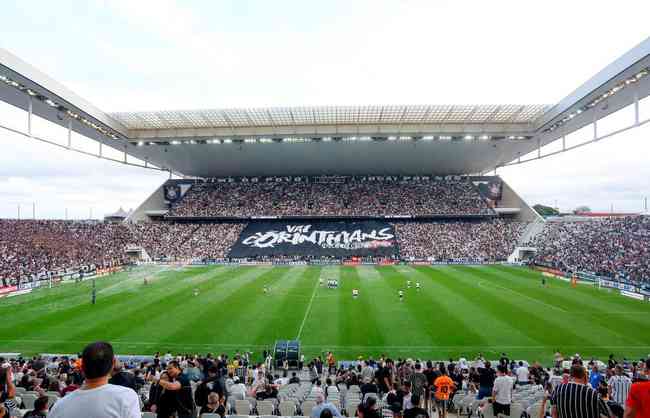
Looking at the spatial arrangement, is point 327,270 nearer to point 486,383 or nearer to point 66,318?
point 66,318

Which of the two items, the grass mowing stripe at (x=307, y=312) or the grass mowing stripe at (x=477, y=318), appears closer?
the grass mowing stripe at (x=477, y=318)

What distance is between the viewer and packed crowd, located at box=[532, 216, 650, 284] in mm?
37375

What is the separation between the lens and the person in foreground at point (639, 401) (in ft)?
14.3

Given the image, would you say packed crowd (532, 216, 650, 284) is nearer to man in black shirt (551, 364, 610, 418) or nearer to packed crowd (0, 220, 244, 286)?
man in black shirt (551, 364, 610, 418)

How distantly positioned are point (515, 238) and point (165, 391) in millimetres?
59249

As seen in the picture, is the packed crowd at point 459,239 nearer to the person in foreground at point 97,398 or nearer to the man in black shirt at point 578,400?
the man in black shirt at point 578,400

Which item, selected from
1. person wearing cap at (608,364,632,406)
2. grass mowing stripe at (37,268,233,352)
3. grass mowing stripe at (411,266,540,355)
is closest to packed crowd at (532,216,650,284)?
grass mowing stripe at (411,266,540,355)

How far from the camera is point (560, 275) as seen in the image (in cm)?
4031

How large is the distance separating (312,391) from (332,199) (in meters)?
57.7

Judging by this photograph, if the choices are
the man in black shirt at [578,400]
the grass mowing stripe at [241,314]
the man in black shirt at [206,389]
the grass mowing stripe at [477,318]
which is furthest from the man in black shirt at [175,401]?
the grass mowing stripe at [477,318]

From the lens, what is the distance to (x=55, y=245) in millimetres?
45875

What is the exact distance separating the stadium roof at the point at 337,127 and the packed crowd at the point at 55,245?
1262cm

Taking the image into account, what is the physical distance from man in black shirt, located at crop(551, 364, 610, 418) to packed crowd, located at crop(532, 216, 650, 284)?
37.5 meters

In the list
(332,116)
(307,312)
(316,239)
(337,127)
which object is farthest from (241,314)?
(316,239)
